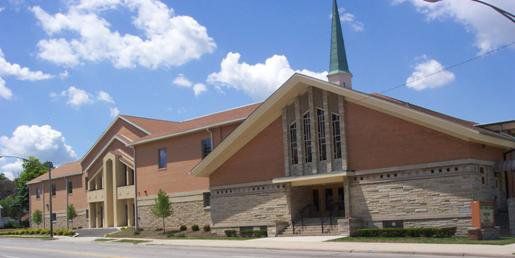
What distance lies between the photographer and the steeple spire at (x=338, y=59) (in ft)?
196

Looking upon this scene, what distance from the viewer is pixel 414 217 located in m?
31.5

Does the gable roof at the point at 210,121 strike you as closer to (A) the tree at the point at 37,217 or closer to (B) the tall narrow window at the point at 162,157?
(B) the tall narrow window at the point at 162,157

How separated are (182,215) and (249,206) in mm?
8685

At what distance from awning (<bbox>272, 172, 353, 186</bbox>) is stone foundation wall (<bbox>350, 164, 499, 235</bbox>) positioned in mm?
897

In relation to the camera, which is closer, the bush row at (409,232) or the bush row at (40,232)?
the bush row at (409,232)

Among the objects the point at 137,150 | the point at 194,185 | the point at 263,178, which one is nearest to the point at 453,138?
the point at 263,178

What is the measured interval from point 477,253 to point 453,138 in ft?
34.2

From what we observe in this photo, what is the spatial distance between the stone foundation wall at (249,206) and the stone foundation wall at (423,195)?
209 inches

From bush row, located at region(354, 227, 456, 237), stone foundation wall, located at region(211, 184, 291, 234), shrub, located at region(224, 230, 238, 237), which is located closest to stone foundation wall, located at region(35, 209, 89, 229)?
stone foundation wall, located at region(211, 184, 291, 234)

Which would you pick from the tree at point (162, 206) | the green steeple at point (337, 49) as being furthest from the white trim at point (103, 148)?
the green steeple at point (337, 49)

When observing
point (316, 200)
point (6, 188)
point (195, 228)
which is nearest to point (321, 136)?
point (316, 200)

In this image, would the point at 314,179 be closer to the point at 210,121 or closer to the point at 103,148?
the point at 210,121

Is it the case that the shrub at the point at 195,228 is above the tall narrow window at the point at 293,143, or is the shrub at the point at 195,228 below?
below

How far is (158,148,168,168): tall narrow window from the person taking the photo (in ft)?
161
